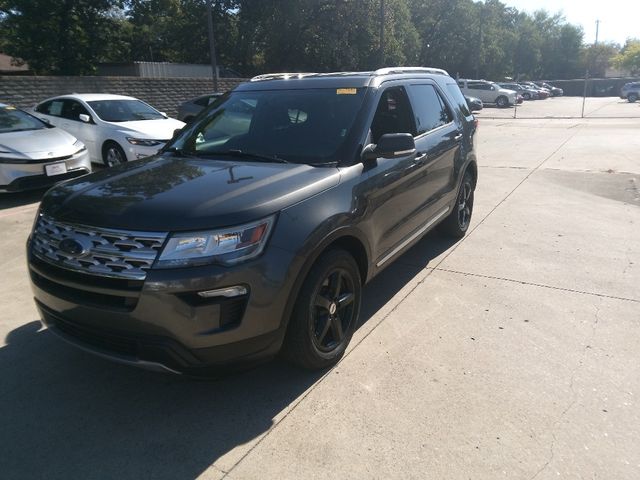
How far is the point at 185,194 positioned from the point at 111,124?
7465 millimetres

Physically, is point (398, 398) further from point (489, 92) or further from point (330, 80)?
point (489, 92)

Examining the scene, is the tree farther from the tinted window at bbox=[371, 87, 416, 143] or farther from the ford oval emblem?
the ford oval emblem

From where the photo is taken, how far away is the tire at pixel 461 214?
5750mm

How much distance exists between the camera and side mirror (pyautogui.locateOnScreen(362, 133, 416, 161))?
3.44m

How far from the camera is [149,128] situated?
9453 mm

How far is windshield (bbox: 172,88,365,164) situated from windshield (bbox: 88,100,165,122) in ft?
20.8

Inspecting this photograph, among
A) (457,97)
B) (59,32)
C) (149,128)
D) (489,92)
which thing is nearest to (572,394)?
(457,97)

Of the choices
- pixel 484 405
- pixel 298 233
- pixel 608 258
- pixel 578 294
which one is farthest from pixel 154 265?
Result: pixel 608 258

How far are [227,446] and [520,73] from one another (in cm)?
9114

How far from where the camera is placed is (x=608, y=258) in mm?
5219

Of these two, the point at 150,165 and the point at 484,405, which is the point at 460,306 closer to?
the point at 484,405

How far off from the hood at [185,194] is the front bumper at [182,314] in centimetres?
27

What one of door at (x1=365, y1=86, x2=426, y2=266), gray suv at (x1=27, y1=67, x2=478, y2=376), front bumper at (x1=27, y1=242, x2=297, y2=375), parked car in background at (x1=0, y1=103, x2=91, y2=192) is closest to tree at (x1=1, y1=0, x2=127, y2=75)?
parked car in background at (x1=0, y1=103, x2=91, y2=192)

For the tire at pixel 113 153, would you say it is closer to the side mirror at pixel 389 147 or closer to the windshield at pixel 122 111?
the windshield at pixel 122 111
